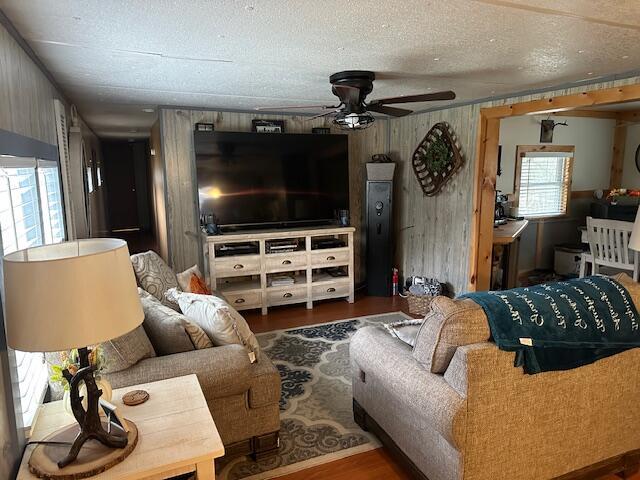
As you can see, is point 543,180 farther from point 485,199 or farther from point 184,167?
point 184,167

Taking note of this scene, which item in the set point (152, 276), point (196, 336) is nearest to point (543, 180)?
point (152, 276)

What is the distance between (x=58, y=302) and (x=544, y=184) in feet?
21.8

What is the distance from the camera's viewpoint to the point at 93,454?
137 centimetres

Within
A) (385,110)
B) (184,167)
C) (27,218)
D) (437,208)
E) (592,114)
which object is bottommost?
(437,208)

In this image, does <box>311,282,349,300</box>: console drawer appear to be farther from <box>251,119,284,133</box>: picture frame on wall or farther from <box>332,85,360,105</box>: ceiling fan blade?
<box>332,85,360,105</box>: ceiling fan blade

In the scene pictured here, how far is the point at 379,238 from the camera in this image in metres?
5.26

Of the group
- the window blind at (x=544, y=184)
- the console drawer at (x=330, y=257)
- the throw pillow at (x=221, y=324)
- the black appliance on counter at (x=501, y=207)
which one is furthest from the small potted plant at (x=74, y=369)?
the window blind at (x=544, y=184)

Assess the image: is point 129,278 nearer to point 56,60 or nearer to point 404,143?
point 56,60

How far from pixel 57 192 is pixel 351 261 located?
10.3 ft

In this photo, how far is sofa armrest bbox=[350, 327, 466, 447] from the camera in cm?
167

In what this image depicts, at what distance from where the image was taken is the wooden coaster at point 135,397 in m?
1.69

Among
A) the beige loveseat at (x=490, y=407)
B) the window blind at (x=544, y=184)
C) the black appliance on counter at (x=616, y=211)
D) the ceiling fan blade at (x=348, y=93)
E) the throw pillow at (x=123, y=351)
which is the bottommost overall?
the beige loveseat at (x=490, y=407)

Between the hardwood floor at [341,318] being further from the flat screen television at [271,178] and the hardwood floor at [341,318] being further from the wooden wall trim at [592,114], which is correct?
the wooden wall trim at [592,114]

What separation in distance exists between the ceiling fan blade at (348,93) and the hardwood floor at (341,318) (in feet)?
7.63
